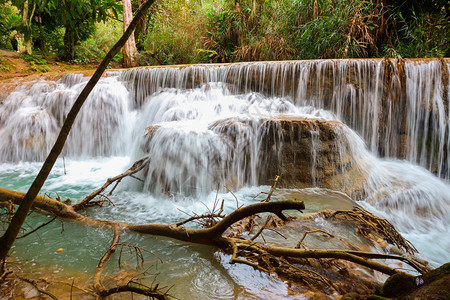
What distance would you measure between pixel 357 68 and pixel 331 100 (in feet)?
2.92

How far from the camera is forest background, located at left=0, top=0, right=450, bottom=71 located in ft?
24.1

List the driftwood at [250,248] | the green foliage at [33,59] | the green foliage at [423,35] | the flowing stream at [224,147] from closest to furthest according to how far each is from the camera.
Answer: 1. the driftwood at [250,248]
2. the flowing stream at [224,147]
3. the green foliage at [423,35]
4. the green foliage at [33,59]

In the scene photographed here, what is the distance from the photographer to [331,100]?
6.25 m

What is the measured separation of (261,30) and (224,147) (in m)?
6.89

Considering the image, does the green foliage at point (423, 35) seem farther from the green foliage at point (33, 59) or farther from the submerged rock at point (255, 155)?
the green foliage at point (33, 59)

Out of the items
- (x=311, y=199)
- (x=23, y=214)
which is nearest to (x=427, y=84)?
(x=311, y=199)

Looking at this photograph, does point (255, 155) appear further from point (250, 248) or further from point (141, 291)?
point (141, 291)

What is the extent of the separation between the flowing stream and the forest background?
1925 millimetres

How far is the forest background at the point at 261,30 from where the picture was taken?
734cm

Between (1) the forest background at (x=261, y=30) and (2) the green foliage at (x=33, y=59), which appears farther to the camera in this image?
(2) the green foliage at (x=33, y=59)

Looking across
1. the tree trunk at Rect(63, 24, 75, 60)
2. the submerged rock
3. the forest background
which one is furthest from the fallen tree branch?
the tree trunk at Rect(63, 24, 75, 60)

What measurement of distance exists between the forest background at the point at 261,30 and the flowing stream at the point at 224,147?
6.32ft

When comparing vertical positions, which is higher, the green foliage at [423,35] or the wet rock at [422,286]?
the green foliage at [423,35]

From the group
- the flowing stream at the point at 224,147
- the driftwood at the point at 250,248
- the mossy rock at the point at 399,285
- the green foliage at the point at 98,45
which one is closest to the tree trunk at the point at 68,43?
the green foliage at the point at 98,45
